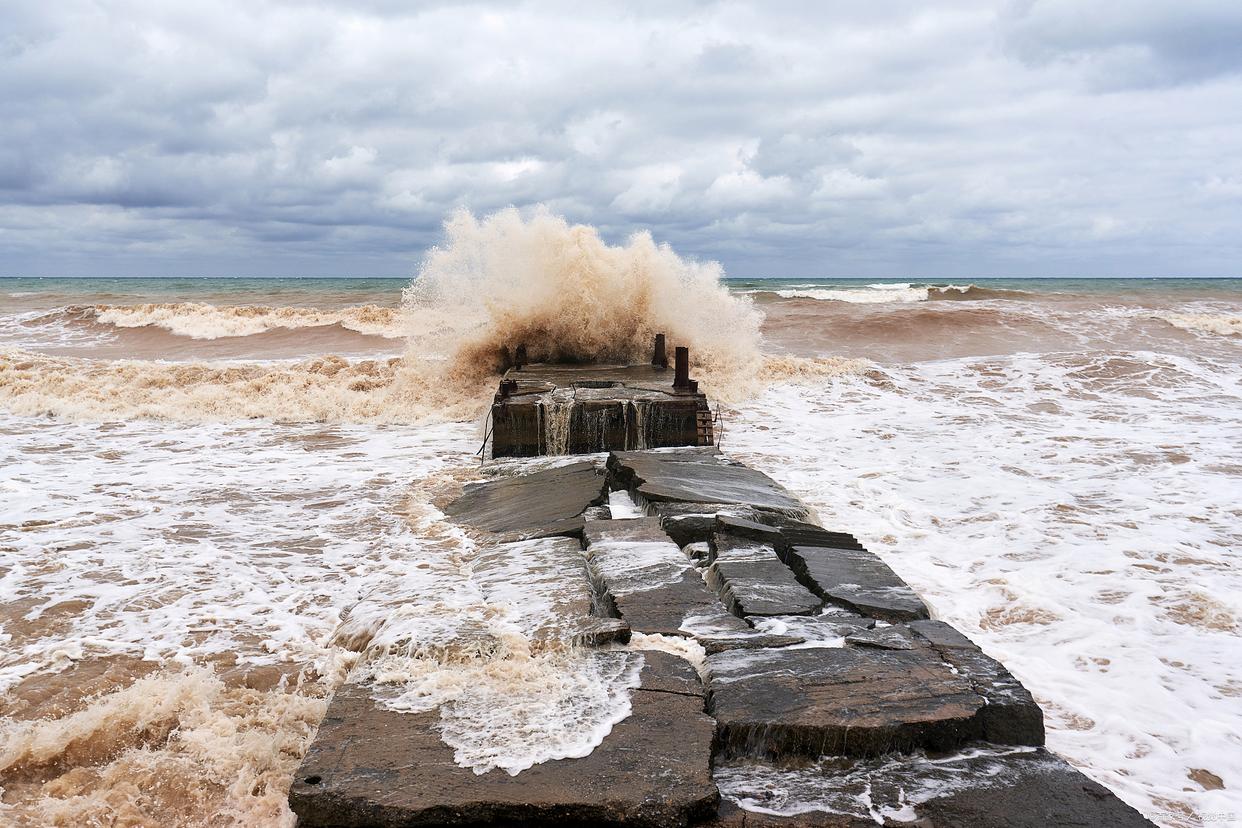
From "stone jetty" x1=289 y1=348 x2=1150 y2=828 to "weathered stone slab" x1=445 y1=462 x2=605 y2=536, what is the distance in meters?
0.41

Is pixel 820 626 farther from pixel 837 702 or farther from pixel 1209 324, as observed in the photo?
pixel 1209 324

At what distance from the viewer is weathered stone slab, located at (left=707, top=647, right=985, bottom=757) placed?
259cm

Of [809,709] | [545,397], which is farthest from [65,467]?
[809,709]

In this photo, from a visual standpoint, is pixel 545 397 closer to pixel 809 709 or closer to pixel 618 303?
pixel 618 303

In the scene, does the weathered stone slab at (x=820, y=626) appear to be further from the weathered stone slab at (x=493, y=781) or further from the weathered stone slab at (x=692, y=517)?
the weathered stone slab at (x=692, y=517)

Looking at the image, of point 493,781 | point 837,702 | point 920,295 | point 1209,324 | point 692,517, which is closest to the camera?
point 493,781

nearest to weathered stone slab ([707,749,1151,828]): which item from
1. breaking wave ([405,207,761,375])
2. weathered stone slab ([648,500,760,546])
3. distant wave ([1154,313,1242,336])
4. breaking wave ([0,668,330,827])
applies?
breaking wave ([0,668,330,827])

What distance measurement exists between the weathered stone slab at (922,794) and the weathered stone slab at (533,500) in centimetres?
239

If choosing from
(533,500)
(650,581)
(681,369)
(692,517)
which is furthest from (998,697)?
(681,369)

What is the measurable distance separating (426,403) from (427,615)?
24.6 ft

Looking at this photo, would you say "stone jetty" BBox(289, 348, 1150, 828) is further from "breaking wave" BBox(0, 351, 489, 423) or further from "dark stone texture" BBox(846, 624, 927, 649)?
"breaking wave" BBox(0, 351, 489, 423)

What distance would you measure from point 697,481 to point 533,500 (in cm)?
115

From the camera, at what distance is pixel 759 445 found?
8766mm

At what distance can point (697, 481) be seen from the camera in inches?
226
